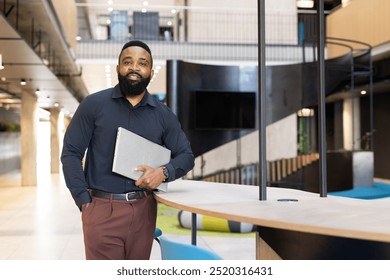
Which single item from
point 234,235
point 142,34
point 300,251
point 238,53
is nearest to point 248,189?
point 300,251

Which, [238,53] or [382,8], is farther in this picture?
[238,53]

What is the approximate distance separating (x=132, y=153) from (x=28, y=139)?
473 inches

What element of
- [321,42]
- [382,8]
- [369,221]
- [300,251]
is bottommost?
[300,251]

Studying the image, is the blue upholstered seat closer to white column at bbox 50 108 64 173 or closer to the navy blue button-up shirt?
the navy blue button-up shirt

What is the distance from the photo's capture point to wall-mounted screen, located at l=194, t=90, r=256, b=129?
29.4ft

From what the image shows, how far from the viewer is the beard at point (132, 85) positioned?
6.38 feet

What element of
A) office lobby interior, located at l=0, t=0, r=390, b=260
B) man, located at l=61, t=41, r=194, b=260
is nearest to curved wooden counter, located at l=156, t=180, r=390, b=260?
office lobby interior, located at l=0, t=0, r=390, b=260

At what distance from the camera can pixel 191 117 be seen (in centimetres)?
887

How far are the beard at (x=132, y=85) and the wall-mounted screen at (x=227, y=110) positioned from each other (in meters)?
6.94

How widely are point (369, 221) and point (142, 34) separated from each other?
45.5 feet

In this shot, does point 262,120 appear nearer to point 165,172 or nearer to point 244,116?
point 165,172

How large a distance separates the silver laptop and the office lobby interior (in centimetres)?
17

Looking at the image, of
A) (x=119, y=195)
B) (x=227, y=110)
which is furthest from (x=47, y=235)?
(x=119, y=195)

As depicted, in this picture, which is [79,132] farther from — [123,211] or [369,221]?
[369,221]
